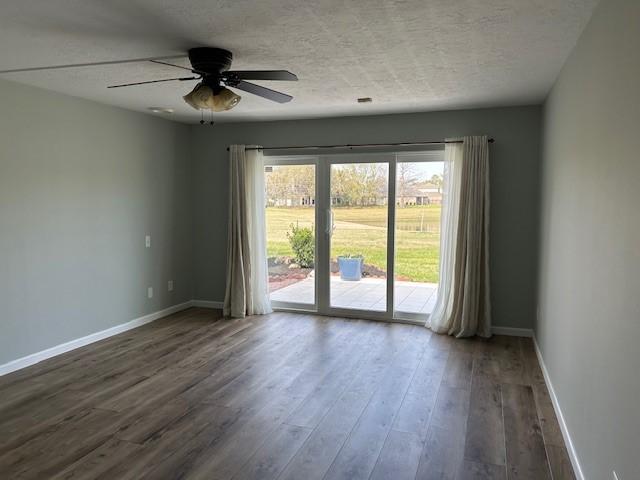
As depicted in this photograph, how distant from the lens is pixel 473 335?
16.5ft

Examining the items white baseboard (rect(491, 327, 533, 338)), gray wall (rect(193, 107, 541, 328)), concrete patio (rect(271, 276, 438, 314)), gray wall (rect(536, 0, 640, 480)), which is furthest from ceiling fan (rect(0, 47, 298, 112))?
white baseboard (rect(491, 327, 533, 338))

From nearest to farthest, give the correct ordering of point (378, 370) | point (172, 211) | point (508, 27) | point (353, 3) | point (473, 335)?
point (353, 3) → point (508, 27) → point (378, 370) → point (473, 335) → point (172, 211)

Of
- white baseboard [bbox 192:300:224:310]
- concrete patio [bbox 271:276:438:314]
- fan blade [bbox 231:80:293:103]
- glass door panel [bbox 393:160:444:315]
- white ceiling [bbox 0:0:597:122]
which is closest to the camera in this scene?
white ceiling [bbox 0:0:597:122]

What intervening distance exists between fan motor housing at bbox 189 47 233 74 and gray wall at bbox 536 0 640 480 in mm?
2153

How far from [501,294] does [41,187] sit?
4693mm

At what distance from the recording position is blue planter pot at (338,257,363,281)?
226 inches

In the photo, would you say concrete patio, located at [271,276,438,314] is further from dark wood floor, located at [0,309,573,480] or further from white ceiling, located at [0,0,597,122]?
white ceiling, located at [0,0,597,122]

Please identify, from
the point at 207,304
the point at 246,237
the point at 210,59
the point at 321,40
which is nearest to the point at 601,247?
the point at 321,40

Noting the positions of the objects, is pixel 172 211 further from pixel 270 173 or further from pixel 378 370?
pixel 378 370

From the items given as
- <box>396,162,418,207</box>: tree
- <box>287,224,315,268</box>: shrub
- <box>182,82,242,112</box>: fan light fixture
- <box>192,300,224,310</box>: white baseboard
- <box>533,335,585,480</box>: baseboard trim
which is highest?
<box>182,82,242,112</box>: fan light fixture

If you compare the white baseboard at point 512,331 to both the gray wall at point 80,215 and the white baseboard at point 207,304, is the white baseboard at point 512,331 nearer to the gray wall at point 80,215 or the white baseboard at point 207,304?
the white baseboard at point 207,304

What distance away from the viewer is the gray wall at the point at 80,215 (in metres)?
3.97

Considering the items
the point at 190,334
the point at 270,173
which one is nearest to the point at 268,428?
the point at 190,334

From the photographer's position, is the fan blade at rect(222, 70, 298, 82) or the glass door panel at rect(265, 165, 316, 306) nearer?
the fan blade at rect(222, 70, 298, 82)
